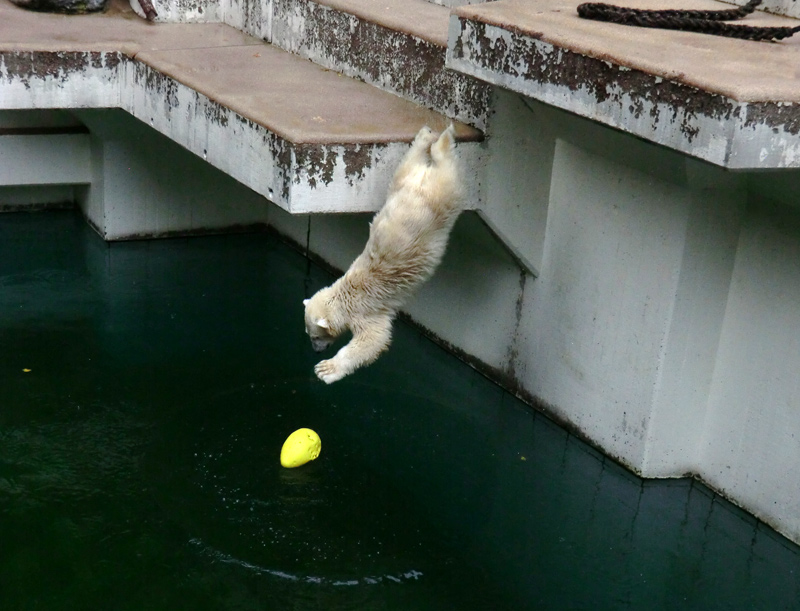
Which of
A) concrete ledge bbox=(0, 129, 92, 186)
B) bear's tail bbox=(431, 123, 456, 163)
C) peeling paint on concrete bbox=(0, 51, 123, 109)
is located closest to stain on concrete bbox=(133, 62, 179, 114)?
peeling paint on concrete bbox=(0, 51, 123, 109)

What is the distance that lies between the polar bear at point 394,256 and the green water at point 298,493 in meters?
0.68

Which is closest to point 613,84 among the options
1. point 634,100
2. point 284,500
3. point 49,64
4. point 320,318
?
point 634,100

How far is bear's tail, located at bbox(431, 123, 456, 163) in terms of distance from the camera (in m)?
5.39

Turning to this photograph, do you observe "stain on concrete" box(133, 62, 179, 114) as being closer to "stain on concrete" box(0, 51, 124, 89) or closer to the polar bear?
"stain on concrete" box(0, 51, 124, 89)

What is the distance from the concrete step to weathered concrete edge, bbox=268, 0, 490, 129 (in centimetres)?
9

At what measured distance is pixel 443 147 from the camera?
5.39m

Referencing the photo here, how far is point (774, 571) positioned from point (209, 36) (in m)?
5.34

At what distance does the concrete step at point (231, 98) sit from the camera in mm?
5496

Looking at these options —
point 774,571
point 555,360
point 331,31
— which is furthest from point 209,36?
point 774,571

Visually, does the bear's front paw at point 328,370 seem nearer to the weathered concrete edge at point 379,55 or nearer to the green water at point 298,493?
the green water at point 298,493

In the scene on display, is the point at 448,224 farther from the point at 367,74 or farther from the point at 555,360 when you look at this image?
the point at 367,74

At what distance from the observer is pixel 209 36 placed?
26.0 ft

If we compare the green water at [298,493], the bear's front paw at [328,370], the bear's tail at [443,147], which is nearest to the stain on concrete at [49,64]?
the green water at [298,493]

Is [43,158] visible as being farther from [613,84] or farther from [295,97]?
[613,84]
